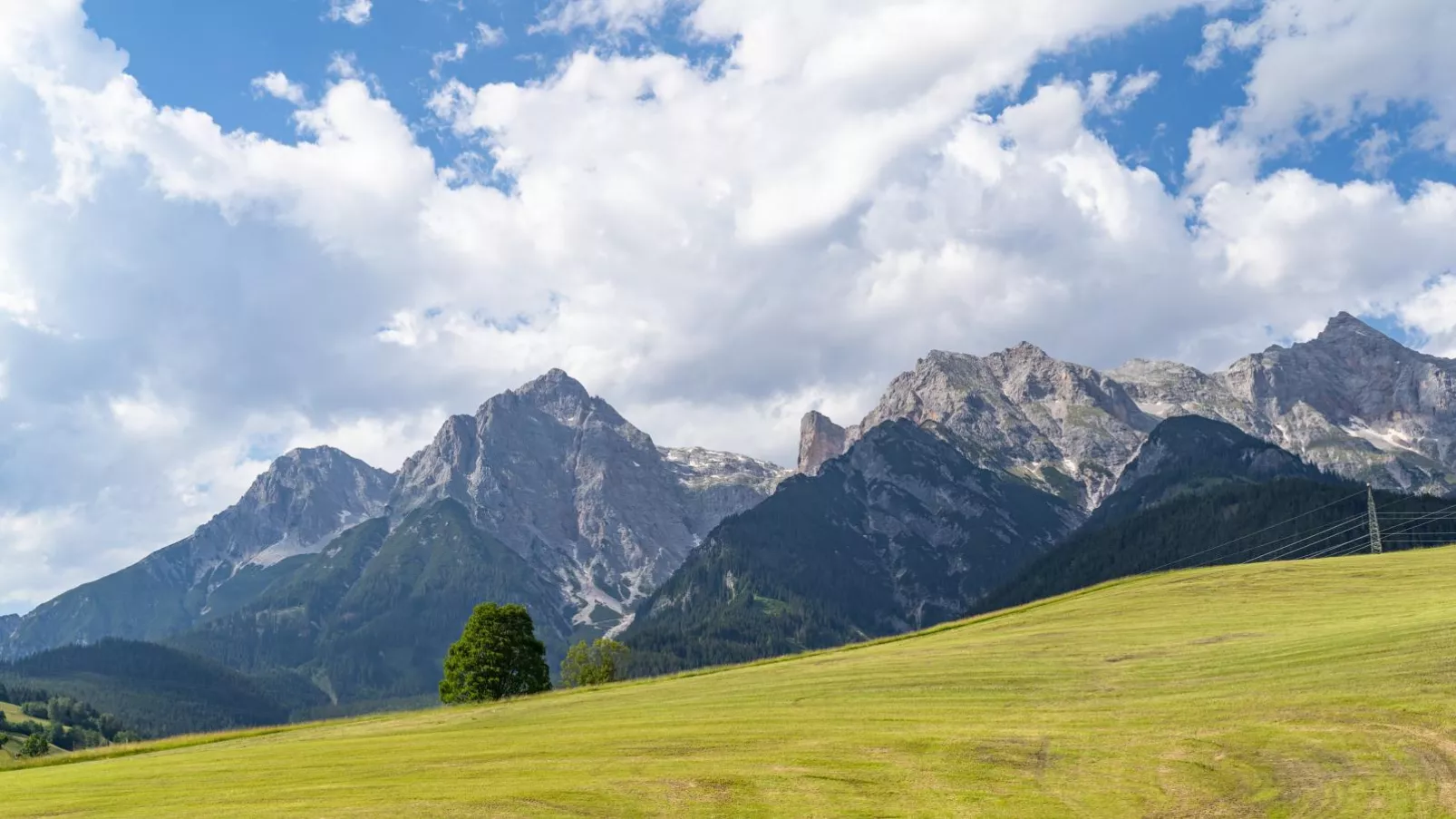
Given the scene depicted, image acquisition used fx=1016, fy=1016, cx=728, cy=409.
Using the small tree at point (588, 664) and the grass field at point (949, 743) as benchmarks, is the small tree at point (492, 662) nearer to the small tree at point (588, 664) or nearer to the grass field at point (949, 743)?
the small tree at point (588, 664)

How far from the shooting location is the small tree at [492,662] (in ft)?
352

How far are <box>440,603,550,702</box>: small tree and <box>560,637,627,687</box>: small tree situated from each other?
71.9ft

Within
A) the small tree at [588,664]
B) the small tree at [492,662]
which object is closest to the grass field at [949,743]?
the small tree at [492,662]

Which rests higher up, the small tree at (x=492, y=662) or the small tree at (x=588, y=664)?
the small tree at (x=492, y=662)

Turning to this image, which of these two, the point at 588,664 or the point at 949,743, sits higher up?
the point at 949,743

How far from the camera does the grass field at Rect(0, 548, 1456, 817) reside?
32.8 m

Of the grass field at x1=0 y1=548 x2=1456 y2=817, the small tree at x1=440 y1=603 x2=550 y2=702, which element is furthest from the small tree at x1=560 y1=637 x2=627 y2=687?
the grass field at x1=0 y1=548 x2=1456 y2=817

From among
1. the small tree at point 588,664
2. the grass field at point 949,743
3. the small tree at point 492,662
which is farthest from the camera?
the small tree at point 588,664

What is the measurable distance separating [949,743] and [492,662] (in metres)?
76.0

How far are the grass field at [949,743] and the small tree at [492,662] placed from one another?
1446 inches

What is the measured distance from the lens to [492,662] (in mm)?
107562

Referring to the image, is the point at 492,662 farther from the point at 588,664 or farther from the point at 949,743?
the point at 949,743

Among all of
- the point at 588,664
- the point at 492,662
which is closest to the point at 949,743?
the point at 492,662

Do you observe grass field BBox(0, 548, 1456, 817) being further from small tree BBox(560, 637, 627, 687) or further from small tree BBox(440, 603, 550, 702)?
small tree BBox(560, 637, 627, 687)
